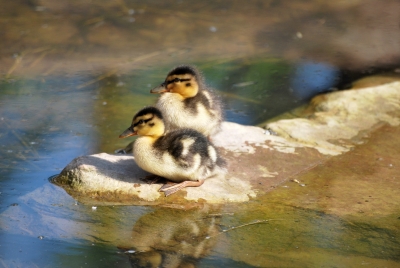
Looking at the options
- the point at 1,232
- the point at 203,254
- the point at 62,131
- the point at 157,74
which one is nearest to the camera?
the point at 203,254

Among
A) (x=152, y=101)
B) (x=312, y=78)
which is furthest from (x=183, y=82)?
(x=312, y=78)

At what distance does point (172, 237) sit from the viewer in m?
4.23

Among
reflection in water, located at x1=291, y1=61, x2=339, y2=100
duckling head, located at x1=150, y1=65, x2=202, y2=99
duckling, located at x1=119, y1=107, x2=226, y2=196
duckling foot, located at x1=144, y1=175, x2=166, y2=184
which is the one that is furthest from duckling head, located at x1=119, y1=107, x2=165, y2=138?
reflection in water, located at x1=291, y1=61, x2=339, y2=100

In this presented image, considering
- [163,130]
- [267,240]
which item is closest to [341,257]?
[267,240]

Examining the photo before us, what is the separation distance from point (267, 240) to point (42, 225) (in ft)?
4.84

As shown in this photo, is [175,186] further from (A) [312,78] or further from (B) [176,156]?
(A) [312,78]

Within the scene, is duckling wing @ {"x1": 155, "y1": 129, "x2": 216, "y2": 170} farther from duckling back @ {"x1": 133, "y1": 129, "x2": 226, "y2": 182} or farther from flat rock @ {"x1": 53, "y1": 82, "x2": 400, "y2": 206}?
flat rock @ {"x1": 53, "y1": 82, "x2": 400, "y2": 206}

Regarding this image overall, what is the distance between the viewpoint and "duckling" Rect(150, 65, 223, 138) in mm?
5520

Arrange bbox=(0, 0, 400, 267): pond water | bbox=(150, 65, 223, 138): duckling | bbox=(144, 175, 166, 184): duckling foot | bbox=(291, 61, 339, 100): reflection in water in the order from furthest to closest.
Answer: bbox=(291, 61, 339, 100): reflection in water, bbox=(150, 65, 223, 138): duckling, bbox=(144, 175, 166, 184): duckling foot, bbox=(0, 0, 400, 267): pond water

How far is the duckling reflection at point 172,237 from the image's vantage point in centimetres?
393

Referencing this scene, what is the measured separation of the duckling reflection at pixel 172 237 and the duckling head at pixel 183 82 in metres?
1.30

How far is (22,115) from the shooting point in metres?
7.04

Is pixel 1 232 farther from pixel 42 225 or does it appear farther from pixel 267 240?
pixel 267 240

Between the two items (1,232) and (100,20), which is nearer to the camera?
(1,232)
